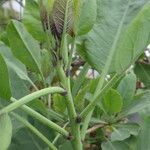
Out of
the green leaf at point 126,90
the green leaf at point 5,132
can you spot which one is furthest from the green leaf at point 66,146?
the green leaf at point 5,132

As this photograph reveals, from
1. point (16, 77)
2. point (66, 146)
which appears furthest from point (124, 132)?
point (16, 77)

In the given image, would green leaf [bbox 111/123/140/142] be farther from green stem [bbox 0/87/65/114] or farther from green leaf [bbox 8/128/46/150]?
green stem [bbox 0/87/65/114]

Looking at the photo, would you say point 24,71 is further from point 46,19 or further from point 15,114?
point 46,19

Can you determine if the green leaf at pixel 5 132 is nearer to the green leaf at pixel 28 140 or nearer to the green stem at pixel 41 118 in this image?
the green stem at pixel 41 118

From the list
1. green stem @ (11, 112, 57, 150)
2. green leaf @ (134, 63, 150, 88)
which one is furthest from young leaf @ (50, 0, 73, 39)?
green leaf @ (134, 63, 150, 88)

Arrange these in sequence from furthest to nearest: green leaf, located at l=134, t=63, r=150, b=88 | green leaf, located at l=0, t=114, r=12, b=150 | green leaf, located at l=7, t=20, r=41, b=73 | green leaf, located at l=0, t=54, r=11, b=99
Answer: green leaf, located at l=134, t=63, r=150, b=88 → green leaf, located at l=7, t=20, r=41, b=73 → green leaf, located at l=0, t=54, r=11, b=99 → green leaf, located at l=0, t=114, r=12, b=150

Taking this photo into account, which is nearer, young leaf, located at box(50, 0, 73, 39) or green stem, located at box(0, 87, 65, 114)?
green stem, located at box(0, 87, 65, 114)
